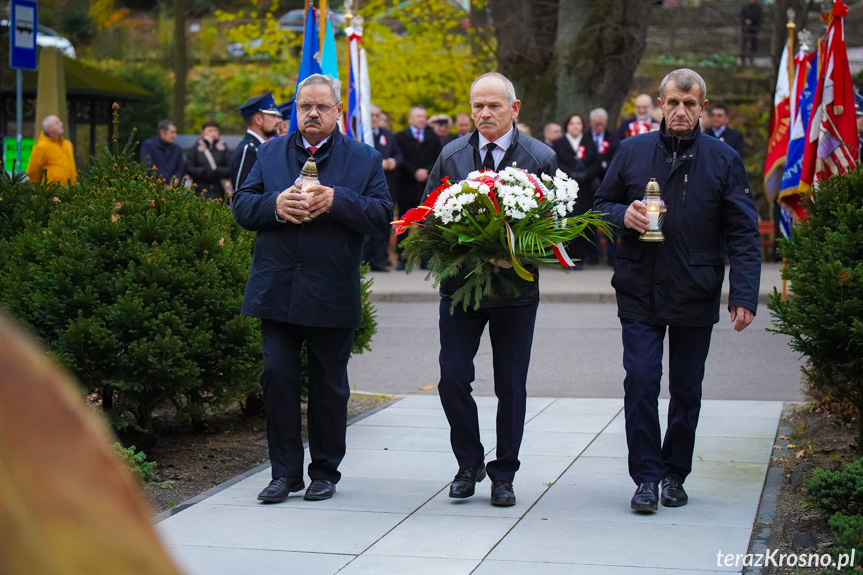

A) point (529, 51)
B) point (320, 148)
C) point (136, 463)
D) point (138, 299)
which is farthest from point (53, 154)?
point (136, 463)

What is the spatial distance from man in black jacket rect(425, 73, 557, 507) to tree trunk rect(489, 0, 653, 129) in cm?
1360

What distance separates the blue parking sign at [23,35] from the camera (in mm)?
12930

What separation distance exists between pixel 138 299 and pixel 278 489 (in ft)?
4.35

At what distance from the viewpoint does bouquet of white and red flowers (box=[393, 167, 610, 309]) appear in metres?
5.32

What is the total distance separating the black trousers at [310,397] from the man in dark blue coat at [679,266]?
4.77 ft

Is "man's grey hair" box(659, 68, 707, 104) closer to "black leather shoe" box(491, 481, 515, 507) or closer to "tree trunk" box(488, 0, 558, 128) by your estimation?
"black leather shoe" box(491, 481, 515, 507)

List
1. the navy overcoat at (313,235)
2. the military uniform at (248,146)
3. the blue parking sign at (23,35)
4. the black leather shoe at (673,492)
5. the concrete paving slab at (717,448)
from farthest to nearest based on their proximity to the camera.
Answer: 1. the blue parking sign at (23,35)
2. the military uniform at (248,146)
3. the concrete paving slab at (717,448)
4. the black leather shoe at (673,492)
5. the navy overcoat at (313,235)

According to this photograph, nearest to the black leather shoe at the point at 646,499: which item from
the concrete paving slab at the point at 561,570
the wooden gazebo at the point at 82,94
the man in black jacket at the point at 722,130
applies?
the concrete paving slab at the point at 561,570

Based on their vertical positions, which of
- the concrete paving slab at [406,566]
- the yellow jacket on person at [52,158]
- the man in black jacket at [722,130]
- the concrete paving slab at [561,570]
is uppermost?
the man in black jacket at [722,130]

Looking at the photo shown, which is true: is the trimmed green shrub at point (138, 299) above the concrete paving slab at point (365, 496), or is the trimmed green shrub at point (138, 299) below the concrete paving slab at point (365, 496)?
above

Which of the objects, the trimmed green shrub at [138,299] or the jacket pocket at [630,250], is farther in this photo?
the trimmed green shrub at [138,299]

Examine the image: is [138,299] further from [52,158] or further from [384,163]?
[384,163]

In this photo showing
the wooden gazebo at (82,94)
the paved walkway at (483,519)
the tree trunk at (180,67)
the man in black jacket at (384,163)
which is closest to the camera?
the paved walkway at (483,519)

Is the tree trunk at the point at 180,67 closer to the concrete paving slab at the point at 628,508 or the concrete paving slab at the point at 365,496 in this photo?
the concrete paving slab at the point at 365,496
